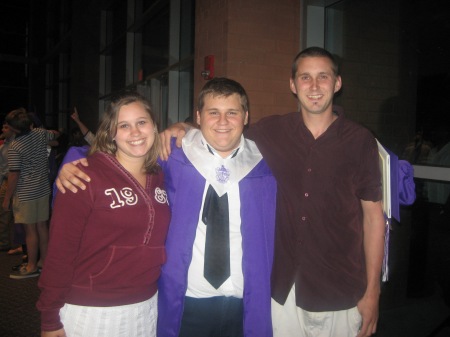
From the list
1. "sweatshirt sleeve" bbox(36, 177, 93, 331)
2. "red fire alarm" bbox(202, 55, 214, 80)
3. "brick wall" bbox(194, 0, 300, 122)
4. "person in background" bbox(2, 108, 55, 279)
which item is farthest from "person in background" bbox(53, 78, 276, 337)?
"person in background" bbox(2, 108, 55, 279)

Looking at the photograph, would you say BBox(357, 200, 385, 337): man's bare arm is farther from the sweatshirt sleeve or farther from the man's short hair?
the sweatshirt sleeve

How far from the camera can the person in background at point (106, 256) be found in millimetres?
1510

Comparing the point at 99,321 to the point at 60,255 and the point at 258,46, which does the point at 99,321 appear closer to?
the point at 60,255

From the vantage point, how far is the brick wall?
3.49 m

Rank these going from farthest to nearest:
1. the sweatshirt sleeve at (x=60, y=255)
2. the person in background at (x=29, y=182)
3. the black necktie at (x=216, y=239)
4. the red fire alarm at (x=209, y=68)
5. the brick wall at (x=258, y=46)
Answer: the person in background at (x=29, y=182), the red fire alarm at (x=209, y=68), the brick wall at (x=258, y=46), the black necktie at (x=216, y=239), the sweatshirt sleeve at (x=60, y=255)

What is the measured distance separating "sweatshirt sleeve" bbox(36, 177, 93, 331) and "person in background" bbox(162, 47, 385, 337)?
3.22ft

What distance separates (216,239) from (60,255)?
0.70 metres

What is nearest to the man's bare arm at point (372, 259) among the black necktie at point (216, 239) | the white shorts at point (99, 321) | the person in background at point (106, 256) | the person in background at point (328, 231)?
the person in background at point (328, 231)

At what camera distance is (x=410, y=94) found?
281 cm

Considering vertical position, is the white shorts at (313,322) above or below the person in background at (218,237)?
below

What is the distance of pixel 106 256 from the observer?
5.14 ft

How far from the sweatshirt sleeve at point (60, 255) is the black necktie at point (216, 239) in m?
0.58

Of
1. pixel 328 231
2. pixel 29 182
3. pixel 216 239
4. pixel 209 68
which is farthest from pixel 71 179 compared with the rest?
pixel 29 182

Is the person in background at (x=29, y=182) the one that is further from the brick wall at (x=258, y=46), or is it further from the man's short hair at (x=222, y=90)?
the man's short hair at (x=222, y=90)
